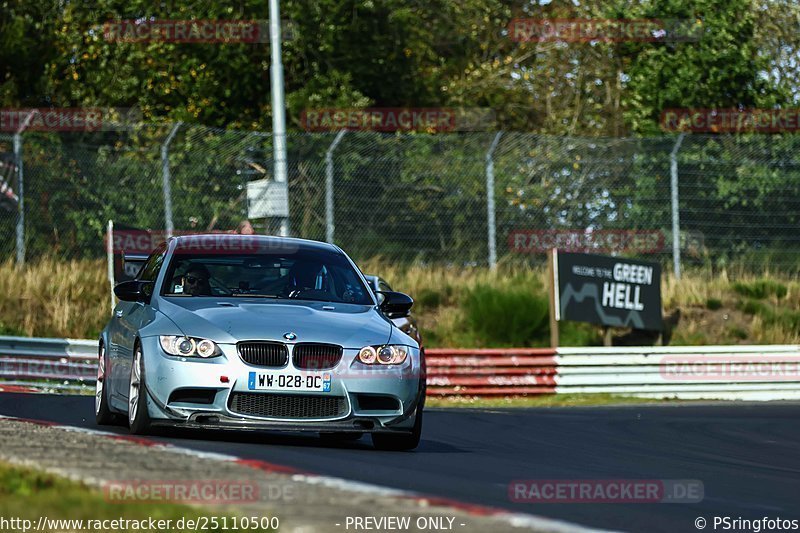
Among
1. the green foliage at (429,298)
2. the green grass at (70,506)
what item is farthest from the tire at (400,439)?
the green foliage at (429,298)

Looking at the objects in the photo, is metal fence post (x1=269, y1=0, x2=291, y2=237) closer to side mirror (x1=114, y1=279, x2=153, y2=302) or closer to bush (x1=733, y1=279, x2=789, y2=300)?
bush (x1=733, y1=279, x2=789, y2=300)

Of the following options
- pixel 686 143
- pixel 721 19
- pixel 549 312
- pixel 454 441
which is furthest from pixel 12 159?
pixel 721 19

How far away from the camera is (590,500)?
794 cm

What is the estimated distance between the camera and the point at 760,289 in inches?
992

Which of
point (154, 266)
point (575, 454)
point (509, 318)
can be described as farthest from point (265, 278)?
point (509, 318)

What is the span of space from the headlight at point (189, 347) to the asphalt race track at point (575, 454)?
1.79 feet

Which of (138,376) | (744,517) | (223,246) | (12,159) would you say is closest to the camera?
(744,517)

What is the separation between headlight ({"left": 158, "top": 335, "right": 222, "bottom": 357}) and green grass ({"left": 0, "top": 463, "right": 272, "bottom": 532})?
3.48 meters

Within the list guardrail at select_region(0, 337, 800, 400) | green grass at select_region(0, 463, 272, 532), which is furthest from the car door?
guardrail at select_region(0, 337, 800, 400)

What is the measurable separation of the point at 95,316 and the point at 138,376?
13.2 metres

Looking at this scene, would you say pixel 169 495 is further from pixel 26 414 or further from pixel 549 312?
pixel 549 312

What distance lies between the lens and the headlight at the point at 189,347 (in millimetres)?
9633

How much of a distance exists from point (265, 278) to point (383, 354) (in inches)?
51.0

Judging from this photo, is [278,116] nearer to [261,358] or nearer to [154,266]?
[154,266]
